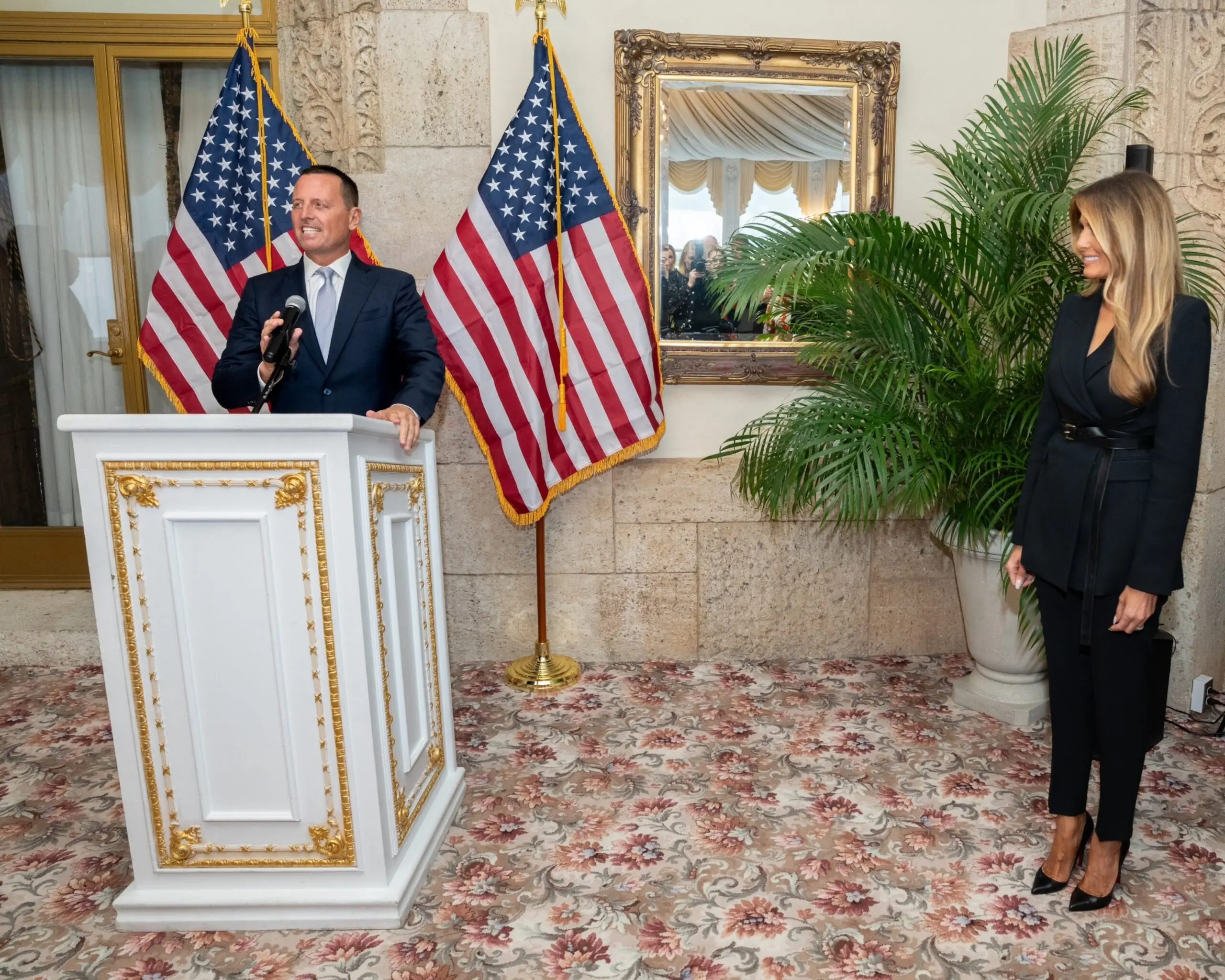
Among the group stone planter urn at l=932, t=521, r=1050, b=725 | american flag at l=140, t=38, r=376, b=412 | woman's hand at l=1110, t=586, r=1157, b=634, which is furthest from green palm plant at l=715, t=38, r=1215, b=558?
american flag at l=140, t=38, r=376, b=412

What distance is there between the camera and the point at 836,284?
2.74 m

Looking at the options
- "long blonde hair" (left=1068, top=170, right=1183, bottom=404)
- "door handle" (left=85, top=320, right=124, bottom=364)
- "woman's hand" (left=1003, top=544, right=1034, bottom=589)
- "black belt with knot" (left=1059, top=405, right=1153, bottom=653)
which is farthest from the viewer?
"door handle" (left=85, top=320, right=124, bottom=364)

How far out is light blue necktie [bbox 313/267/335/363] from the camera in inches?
88.1

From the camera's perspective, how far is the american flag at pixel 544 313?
3.07 m

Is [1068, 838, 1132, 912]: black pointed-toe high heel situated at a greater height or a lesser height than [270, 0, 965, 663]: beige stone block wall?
lesser

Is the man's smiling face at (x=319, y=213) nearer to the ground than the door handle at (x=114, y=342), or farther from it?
farther from it

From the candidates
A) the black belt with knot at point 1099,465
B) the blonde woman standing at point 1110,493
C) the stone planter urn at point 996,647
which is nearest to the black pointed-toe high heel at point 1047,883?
the blonde woman standing at point 1110,493

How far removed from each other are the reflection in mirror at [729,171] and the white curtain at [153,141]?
2139 mm

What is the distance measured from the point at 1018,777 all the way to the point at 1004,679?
559 mm

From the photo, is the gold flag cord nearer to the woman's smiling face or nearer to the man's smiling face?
the man's smiling face

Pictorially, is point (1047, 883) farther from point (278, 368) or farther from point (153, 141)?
point (153, 141)

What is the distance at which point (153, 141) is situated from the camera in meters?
3.85

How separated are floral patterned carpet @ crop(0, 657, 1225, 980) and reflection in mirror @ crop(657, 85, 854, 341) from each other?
1.65 metres

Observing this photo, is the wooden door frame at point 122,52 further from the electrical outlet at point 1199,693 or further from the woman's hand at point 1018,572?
the electrical outlet at point 1199,693
